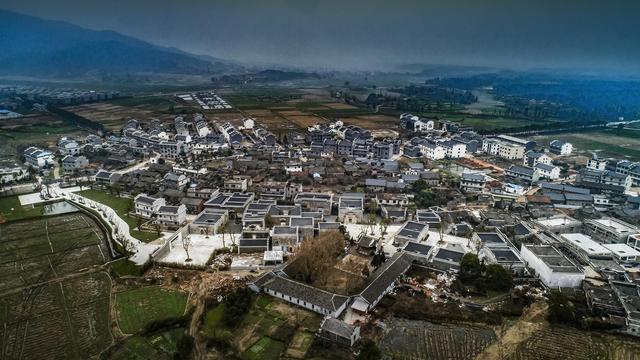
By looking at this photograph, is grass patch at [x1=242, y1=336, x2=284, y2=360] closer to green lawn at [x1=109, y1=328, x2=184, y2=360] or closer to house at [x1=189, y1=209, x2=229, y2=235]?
green lawn at [x1=109, y1=328, x2=184, y2=360]

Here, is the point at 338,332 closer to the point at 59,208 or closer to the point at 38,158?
the point at 59,208

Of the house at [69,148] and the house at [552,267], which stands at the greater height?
the house at [69,148]

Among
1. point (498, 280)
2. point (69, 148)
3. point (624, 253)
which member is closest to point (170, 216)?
point (498, 280)

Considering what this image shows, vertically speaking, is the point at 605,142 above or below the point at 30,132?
below

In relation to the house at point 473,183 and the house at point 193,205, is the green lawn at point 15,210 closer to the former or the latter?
the house at point 193,205

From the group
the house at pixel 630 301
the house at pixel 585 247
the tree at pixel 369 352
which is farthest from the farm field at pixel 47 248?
the house at pixel 585 247

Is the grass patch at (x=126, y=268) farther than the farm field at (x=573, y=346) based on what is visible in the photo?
Yes
